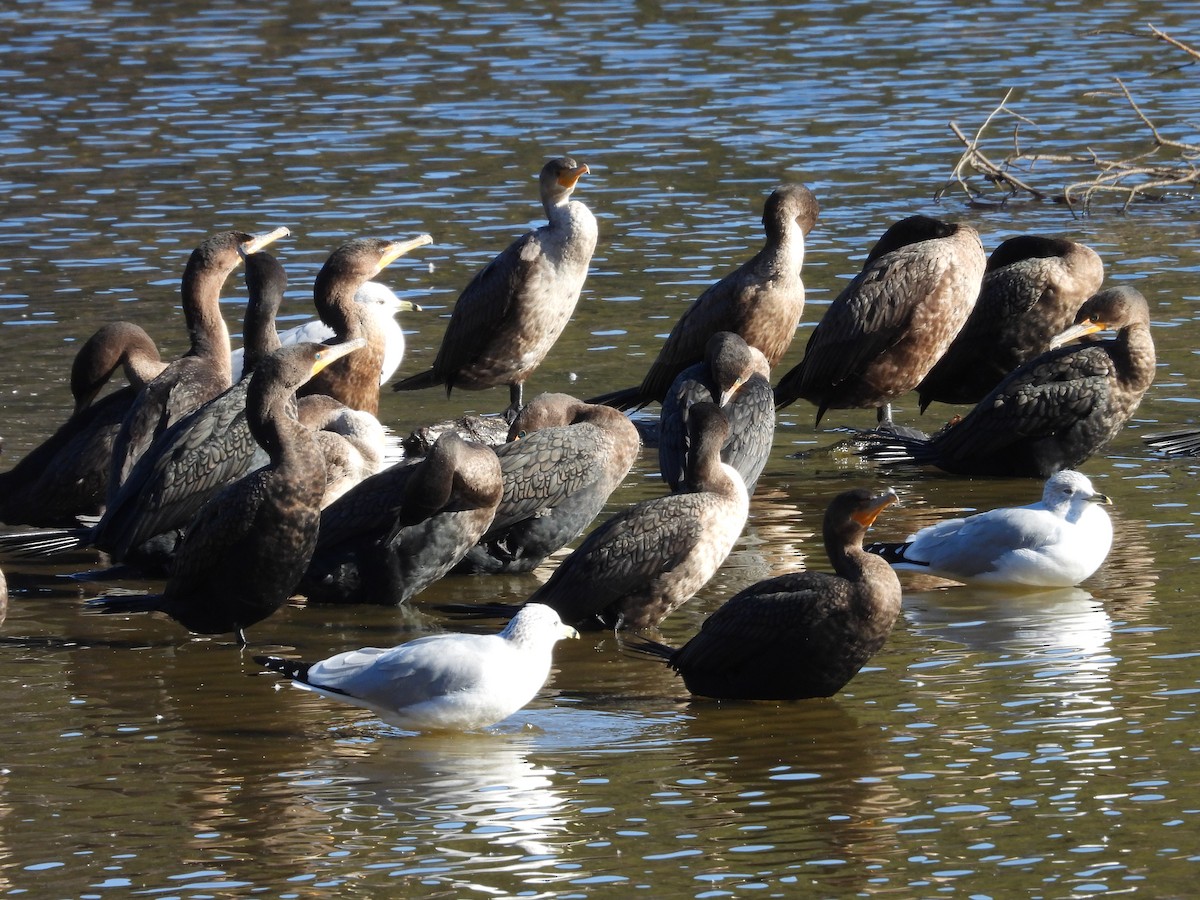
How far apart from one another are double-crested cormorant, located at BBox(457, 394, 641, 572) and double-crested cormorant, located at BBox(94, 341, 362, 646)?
3.55ft

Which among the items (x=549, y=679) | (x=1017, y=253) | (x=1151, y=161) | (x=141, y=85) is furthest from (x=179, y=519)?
(x=141, y=85)

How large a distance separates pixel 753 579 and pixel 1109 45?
15.8 metres

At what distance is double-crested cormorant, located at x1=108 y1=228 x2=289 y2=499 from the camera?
9.74 meters

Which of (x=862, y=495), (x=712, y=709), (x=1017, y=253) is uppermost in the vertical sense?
(x=1017, y=253)

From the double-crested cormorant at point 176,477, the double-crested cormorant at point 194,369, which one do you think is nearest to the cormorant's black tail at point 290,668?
the double-crested cormorant at point 176,477

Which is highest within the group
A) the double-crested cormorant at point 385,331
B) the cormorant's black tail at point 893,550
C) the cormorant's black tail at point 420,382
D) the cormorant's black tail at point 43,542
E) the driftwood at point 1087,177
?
the driftwood at point 1087,177

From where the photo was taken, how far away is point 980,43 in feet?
77.9

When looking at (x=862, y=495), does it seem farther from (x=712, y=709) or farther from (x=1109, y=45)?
(x=1109, y=45)

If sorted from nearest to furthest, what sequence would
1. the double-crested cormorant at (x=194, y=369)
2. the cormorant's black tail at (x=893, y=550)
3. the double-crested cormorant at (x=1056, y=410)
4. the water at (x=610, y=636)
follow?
the water at (x=610, y=636), the cormorant's black tail at (x=893, y=550), the double-crested cormorant at (x=194, y=369), the double-crested cormorant at (x=1056, y=410)

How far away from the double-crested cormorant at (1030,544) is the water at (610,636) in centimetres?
14

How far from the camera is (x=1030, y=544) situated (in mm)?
8414

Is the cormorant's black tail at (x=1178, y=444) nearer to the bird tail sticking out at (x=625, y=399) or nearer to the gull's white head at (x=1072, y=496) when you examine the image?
the gull's white head at (x=1072, y=496)

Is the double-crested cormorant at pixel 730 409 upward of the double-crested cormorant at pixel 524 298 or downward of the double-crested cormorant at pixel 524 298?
downward

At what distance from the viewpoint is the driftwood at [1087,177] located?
1598cm
